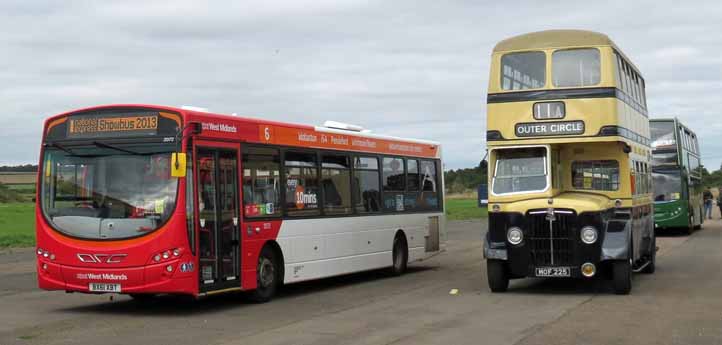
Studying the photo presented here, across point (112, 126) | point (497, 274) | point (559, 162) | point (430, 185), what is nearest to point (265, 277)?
point (112, 126)

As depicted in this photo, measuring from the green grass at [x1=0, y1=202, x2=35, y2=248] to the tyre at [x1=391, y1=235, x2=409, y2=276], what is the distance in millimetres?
17639

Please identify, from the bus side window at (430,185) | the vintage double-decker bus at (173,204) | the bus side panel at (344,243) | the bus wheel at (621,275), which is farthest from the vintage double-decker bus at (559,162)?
the bus side window at (430,185)

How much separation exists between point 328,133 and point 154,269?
19.4 feet

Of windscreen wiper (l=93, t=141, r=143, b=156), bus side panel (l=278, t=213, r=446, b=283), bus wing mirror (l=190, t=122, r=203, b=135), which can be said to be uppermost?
bus wing mirror (l=190, t=122, r=203, b=135)

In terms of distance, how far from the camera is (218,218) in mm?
14898

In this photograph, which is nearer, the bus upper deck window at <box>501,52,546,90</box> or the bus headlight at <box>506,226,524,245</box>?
the bus headlight at <box>506,226,524,245</box>

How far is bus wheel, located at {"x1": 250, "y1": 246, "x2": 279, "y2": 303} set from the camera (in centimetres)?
1595

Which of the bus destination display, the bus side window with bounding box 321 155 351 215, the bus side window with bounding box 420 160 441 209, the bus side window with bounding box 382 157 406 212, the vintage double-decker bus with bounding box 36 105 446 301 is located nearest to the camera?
the vintage double-decker bus with bounding box 36 105 446 301

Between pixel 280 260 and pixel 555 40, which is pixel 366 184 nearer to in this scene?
pixel 280 260

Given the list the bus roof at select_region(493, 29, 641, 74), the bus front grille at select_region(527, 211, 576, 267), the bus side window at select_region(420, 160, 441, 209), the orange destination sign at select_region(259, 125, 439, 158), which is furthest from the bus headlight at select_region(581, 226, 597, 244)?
the bus side window at select_region(420, 160, 441, 209)

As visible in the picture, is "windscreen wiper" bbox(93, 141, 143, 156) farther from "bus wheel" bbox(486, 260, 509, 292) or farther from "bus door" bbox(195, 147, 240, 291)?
"bus wheel" bbox(486, 260, 509, 292)

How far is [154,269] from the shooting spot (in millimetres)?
13844

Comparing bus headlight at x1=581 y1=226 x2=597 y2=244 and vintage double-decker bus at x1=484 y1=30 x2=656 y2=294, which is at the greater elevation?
vintage double-decker bus at x1=484 y1=30 x2=656 y2=294

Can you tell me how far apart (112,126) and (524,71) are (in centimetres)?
718
